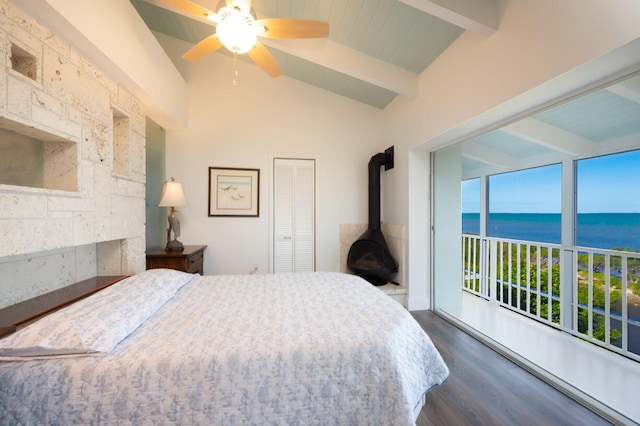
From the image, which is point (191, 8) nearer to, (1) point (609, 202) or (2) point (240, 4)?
Answer: (2) point (240, 4)

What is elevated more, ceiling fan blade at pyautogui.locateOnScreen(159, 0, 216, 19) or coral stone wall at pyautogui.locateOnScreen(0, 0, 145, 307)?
ceiling fan blade at pyautogui.locateOnScreen(159, 0, 216, 19)

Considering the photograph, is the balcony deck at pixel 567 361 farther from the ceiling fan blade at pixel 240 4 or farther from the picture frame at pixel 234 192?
the ceiling fan blade at pixel 240 4

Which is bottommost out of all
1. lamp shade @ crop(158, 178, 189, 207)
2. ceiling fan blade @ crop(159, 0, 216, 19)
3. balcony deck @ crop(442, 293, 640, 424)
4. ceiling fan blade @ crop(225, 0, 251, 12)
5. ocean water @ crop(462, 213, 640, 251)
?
balcony deck @ crop(442, 293, 640, 424)

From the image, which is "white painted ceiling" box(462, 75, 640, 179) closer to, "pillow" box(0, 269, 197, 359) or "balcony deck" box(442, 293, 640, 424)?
"balcony deck" box(442, 293, 640, 424)

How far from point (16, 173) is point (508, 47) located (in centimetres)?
316

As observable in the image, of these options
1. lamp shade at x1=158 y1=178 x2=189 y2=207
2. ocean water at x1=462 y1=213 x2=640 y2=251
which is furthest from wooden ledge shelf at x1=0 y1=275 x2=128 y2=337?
ocean water at x1=462 y1=213 x2=640 y2=251

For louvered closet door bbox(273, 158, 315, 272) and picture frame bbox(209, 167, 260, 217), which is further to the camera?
louvered closet door bbox(273, 158, 315, 272)

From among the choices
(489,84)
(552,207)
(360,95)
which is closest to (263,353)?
(489,84)

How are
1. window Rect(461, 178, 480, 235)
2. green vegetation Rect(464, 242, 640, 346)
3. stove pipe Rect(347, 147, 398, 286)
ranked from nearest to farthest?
green vegetation Rect(464, 242, 640, 346), stove pipe Rect(347, 147, 398, 286), window Rect(461, 178, 480, 235)

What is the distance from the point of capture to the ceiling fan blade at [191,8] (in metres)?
1.68

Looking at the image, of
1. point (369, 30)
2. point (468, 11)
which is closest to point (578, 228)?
point (468, 11)

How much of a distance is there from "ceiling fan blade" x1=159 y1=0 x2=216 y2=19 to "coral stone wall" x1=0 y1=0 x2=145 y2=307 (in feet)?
2.38

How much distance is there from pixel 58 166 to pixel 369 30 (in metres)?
2.71

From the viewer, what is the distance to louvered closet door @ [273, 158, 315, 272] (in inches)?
145
